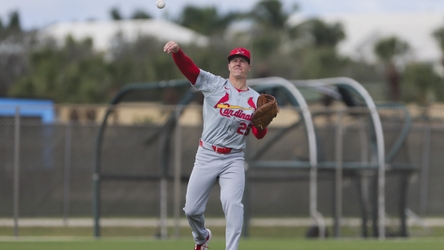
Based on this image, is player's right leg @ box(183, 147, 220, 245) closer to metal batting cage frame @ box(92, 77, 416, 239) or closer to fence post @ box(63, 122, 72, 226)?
metal batting cage frame @ box(92, 77, 416, 239)

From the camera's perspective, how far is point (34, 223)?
54.4 ft

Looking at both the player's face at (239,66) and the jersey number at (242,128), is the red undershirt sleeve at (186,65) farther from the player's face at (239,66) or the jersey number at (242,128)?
the jersey number at (242,128)

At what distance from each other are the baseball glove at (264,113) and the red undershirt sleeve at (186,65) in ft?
2.40

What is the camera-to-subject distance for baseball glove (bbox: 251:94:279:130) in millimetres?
8352

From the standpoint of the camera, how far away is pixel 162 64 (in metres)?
38.0

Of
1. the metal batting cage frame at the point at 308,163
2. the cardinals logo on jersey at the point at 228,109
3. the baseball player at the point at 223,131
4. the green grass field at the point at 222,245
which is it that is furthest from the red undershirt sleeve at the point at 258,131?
the metal batting cage frame at the point at 308,163

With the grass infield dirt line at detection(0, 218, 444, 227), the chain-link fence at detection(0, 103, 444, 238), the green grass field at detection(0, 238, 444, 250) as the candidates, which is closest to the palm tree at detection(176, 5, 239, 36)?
the chain-link fence at detection(0, 103, 444, 238)

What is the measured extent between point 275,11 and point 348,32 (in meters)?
9.58

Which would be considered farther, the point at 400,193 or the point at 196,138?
the point at 196,138

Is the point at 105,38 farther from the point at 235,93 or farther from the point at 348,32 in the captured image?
the point at 235,93

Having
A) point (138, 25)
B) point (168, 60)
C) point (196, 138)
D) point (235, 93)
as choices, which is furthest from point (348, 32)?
point (235, 93)

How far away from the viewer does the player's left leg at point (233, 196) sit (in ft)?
27.0

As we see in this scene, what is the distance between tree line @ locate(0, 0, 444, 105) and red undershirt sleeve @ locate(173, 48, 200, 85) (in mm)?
17954

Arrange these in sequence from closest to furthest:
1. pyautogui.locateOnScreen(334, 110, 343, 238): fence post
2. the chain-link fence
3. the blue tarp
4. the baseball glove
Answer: the baseball glove → pyautogui.locateOnScreen(334, 110, 343, 238): fence post → the chain-link fence → the blue tarp
